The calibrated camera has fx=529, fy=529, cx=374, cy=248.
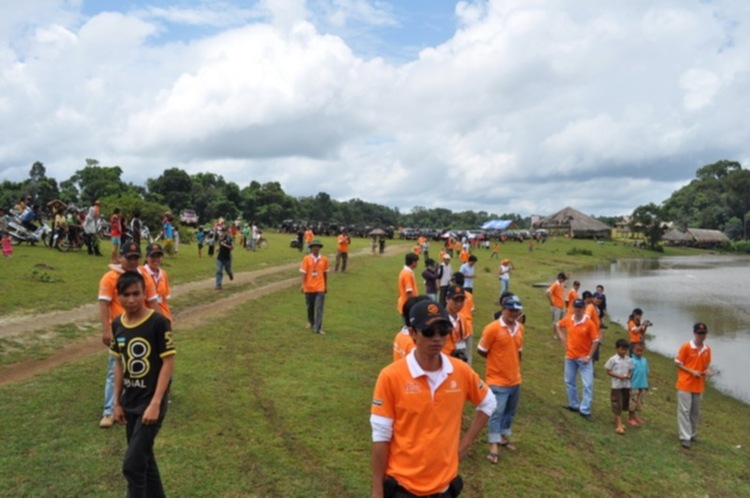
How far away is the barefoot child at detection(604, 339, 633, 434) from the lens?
8617mm

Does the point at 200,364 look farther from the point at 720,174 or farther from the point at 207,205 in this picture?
the point at 720,174

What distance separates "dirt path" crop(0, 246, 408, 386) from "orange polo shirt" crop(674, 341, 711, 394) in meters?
9.46

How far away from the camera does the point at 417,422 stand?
9.88 feet

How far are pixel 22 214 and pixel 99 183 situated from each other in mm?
46934

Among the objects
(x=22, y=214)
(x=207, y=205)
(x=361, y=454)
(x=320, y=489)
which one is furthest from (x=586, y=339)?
(x=207, y=205)

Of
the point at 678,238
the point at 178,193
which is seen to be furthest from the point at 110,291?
the point at 678,238

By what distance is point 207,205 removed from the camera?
6519 cm

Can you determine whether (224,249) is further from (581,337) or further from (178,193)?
(178,193)

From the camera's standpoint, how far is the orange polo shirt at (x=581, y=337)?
830 cm

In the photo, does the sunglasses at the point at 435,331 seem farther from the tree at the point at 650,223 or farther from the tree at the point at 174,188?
the tree at the point at 650,223

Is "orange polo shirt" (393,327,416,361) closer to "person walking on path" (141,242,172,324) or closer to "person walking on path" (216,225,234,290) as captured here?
"person walking on path" (141,242,172,324)

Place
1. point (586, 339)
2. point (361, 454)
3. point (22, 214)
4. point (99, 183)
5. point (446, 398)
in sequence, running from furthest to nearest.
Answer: point (99, 183) < point (22, 214) < point (586, 339) < point (361, 454) < point (446, 398)

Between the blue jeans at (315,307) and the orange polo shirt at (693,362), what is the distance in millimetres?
6777

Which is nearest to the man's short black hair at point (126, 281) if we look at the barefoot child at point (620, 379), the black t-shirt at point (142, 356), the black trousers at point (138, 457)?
the black t-shirt at point (142, 356)
